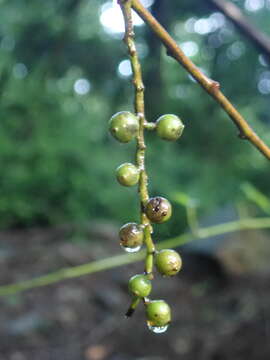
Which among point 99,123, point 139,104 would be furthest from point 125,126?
point 99,123

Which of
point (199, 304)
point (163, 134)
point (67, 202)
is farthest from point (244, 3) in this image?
point (163, 134)

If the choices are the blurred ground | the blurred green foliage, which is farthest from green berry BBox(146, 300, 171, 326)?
the blurred ground

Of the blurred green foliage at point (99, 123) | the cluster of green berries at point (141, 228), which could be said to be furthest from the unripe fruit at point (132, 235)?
the blurred green foliage at point (99, 123)

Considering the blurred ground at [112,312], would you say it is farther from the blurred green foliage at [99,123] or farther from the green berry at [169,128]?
the green berry at [169,128]

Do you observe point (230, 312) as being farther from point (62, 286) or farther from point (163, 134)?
point (163, 134)

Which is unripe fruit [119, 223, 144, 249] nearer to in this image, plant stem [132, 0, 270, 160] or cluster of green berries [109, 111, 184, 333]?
cluster of green berries [109, 111, 184, 333]
